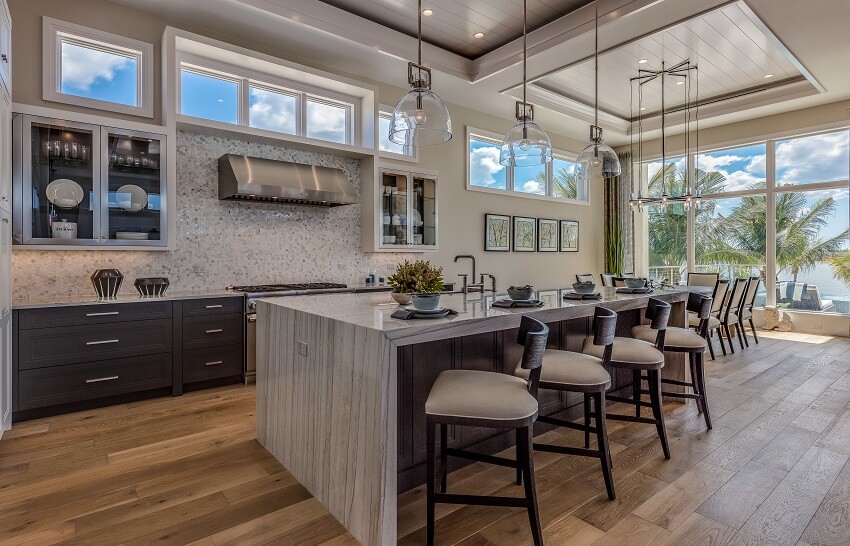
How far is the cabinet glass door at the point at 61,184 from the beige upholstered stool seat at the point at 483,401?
3.39 m

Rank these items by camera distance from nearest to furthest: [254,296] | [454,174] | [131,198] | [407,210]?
[131,198] < [254,296] < [407,210] < [454,174]

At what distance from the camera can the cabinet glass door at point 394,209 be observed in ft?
17.8

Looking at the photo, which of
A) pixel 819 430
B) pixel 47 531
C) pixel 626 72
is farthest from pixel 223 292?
pixel 626 72

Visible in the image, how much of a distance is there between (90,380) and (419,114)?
3.24m

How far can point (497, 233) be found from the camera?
6969 millimetres

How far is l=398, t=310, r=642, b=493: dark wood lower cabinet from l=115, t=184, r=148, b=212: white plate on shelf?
3.01 meters

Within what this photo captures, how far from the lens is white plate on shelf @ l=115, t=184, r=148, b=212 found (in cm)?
385

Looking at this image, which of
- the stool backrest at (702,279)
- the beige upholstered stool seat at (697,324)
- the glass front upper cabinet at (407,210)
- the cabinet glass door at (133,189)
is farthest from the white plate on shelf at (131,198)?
the stool backrest at (702,279)

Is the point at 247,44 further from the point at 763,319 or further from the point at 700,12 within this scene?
the point at 763,319

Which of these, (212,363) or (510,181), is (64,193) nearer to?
(212,363)

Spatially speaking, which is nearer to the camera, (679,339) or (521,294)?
(521,294)

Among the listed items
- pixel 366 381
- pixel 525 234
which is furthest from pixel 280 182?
pixel 525 234

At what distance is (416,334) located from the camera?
1865mm

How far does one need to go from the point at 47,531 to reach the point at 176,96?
346cm
